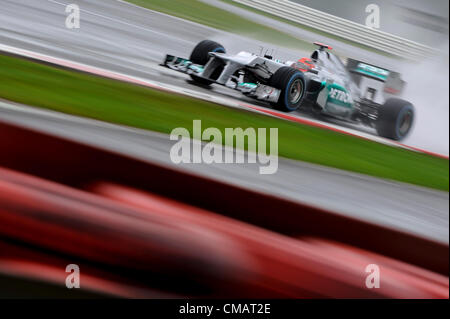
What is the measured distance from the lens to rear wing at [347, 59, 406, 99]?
383 centimetres

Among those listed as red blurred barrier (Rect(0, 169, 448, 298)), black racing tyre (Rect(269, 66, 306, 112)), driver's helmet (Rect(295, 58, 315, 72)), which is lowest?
red blurred barrier (Rect(0, 169, 448, 298))

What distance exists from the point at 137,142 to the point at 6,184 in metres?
0.65

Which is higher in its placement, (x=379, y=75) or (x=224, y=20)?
(x=224, y=20)

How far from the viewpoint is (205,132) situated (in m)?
2.27

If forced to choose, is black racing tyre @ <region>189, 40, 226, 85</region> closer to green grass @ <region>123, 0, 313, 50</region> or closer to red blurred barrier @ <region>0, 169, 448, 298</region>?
green grass @ <region>123, 0, 313, 50</region>

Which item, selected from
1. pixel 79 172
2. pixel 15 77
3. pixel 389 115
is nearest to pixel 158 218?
pixel 79 172

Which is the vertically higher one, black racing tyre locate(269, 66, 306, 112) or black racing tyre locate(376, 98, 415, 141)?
black racing tyre locate(269, 66, 306, 112)

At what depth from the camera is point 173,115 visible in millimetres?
2193

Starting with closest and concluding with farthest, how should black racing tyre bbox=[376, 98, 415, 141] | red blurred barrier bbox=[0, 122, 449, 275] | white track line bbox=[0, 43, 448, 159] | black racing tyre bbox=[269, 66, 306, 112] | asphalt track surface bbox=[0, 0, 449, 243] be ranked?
red blurred barrier bbox=[0, 122, 449, 275], asphalt track surface bbox=[0, 0, 449, 243], white track line bbox=[0, 43, 448, 159], black racing tyre bbox=[269, 66, 306, 112], black racing tyre bbox=[376, 98, 415, 141]

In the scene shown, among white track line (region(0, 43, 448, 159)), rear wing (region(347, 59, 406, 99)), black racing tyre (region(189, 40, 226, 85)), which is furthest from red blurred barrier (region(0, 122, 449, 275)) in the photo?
black racing tyre (region(189, 40, 226, 85))

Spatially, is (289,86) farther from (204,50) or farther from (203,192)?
(203,192)

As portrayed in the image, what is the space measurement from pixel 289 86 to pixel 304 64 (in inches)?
18.0

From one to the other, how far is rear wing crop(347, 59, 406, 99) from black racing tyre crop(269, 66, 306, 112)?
0.38 meters

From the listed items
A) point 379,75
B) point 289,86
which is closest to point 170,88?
point 289,86
